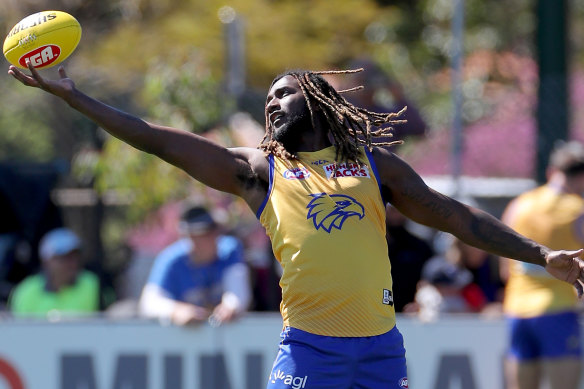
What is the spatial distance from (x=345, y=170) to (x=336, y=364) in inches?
32.6

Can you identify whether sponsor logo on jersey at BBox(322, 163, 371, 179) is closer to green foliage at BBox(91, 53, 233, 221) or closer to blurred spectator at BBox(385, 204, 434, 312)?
blurred spectator at BBox(385, 204, 434, 312)

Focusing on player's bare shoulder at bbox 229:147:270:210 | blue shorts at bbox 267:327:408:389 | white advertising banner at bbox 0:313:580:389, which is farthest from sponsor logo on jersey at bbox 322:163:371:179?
white advertising banner at bbox 0:313:580:389

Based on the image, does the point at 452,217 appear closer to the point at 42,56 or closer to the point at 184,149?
the point at 184,149

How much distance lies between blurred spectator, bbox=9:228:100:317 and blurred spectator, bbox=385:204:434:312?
8.01ft

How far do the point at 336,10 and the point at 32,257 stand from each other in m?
9.99

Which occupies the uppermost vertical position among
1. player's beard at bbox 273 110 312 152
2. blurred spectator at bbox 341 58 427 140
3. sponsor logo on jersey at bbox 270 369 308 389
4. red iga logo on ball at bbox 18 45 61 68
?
blurred spectator at bbox 341 58 427 140

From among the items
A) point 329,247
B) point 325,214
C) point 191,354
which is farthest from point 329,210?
point 191,354

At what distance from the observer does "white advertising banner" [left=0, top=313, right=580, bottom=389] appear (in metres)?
7.24

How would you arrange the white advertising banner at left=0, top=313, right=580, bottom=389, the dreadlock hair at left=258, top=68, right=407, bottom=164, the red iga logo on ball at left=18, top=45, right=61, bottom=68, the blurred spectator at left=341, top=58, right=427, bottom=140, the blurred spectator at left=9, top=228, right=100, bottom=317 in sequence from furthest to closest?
the blurred spectator at left=341, top=58, right=427, bottom=140
the blurred spectator at left=9, top=228, right=100, bottom=317
the white advertising banner at left=0, top=313, right=580, bottom=389
the dreadlock hair at left=258, top=68, right=407, bottom=164
the red iga logo on ball at left=18, top=45, right=61, bottom=68

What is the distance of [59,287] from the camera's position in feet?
27.3

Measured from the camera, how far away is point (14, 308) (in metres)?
8.38

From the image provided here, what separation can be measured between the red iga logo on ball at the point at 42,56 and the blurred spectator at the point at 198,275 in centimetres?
316

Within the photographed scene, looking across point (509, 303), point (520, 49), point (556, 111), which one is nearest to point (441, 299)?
point (509, 303)

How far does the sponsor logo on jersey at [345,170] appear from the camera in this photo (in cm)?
441
